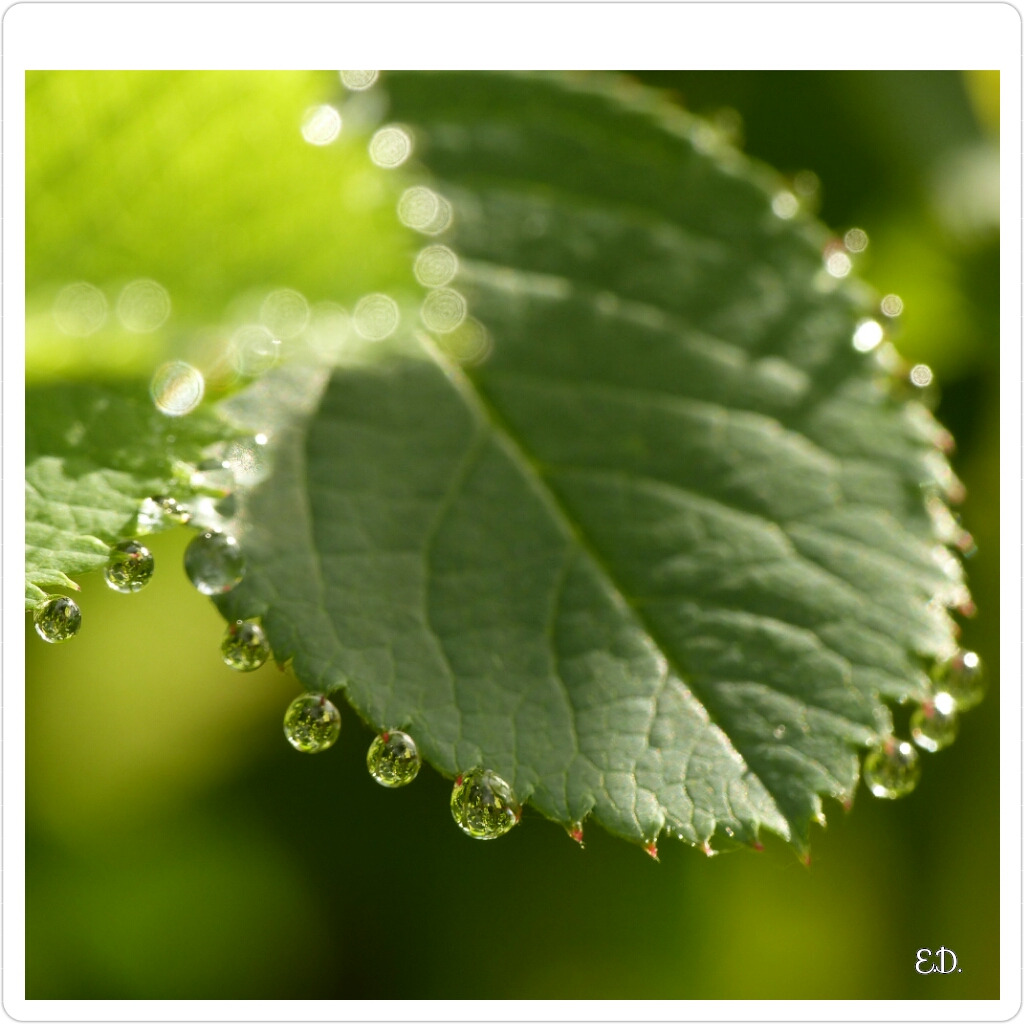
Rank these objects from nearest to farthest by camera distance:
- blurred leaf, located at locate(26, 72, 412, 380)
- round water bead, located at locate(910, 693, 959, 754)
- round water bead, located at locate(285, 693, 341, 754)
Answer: blurred leaf, located at locate(26, 72, 412, 380), round water bead, located at locate(285, 693, 341, 754), round water bead, located at locate(910, 693, 959, 754)

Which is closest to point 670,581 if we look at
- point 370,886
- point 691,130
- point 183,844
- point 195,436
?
point 195,436

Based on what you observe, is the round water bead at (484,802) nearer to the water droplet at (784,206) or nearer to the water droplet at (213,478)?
the water droplet at (213,478)

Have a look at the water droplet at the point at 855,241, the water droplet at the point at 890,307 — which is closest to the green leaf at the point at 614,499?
the water droplet at the point at 890,307

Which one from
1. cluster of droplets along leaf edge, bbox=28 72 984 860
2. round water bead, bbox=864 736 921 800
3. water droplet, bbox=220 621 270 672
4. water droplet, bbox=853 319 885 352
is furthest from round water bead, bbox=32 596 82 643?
A: water droplet, bbox=853 319 885 352

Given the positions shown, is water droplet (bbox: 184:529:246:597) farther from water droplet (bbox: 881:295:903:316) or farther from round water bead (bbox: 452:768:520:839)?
water droplet (bbox: 881:295:903:316)

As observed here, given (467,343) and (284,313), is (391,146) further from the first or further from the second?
(284,313)
